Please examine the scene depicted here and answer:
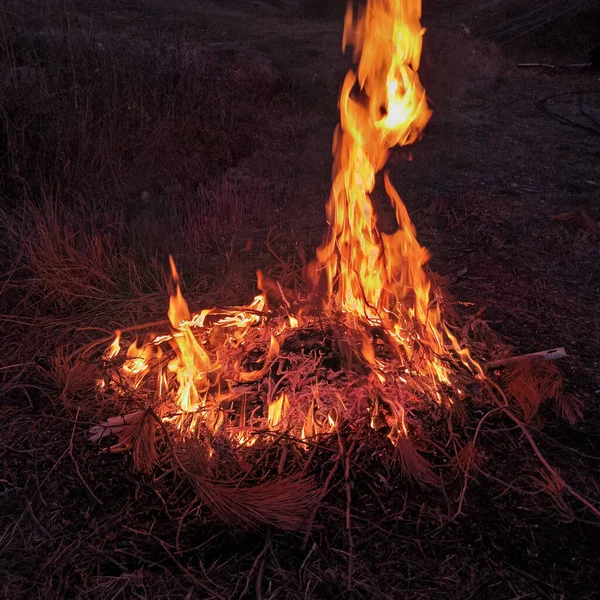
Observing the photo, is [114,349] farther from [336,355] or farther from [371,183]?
[371,183]

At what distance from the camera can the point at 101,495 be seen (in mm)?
2305

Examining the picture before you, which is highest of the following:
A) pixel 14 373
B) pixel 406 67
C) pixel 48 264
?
pixel 406 67

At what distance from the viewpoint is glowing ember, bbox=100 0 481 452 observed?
2.53m

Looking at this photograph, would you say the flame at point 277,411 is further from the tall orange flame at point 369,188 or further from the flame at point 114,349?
the flame at point 114,349

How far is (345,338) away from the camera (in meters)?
2.76

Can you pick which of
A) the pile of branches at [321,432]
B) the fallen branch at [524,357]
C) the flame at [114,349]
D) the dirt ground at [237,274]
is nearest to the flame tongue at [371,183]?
the pile of branches at [321,432]

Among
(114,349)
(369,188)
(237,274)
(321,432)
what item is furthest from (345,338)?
(237,274)

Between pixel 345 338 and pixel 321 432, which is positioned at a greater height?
pixel 345 338

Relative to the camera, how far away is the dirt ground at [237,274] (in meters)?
2.00

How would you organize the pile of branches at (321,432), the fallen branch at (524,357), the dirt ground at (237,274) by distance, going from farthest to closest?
the fallen branch at (524,357) → the pile of branches at (321,432) → the dirt ground at (237,274)

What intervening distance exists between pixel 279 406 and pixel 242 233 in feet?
7.56

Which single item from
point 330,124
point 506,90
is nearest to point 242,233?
point 330,124

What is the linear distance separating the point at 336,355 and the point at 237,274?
1269 mm

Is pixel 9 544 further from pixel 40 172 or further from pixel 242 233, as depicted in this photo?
pixel 40 172
